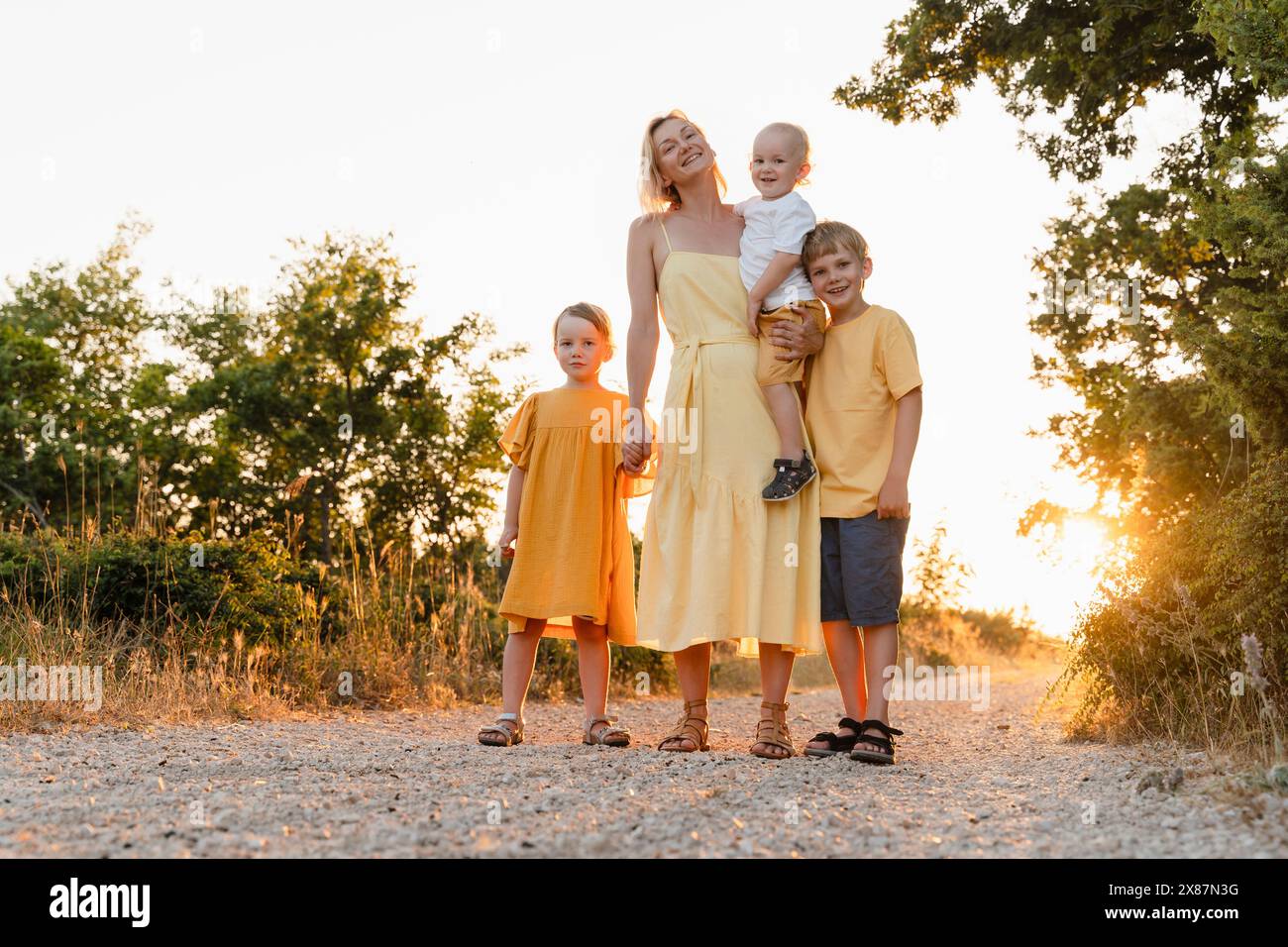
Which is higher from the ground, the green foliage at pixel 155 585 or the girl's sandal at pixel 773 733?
the green foliage at pixel 155 585

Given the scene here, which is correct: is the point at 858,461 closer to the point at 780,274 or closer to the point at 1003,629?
the point at 780,274


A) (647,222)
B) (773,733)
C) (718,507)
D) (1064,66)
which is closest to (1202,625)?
(773,733)

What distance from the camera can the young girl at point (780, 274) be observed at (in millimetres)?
4258

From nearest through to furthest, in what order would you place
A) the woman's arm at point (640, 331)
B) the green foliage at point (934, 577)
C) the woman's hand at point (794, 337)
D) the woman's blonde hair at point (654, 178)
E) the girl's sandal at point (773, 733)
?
the girl's sandal at point (773, 733)
the woman's hand at point (794, 337)
the woman's arm at point (640, 331)
the woman's blonde hair at point (654, 178)
the green foliage at point (934, 577)

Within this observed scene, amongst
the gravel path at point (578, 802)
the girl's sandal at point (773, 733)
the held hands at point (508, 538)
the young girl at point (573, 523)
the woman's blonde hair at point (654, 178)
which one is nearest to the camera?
the gravel path at point (578, 802)

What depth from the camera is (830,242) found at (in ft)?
14.1

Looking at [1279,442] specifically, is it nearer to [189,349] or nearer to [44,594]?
[44,594]

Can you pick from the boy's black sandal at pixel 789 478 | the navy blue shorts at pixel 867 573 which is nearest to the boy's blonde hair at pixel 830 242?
the boy's black sandal at pixel 789 478

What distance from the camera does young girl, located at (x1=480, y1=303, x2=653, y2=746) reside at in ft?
15.9

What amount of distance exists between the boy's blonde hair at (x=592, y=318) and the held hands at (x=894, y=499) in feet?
5.00

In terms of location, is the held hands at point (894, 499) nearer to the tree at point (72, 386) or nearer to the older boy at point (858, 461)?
the older boy at point (858, 461)

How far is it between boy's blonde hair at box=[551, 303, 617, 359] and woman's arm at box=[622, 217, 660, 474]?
1.78ft

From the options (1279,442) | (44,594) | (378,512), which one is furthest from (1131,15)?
(378,512)
